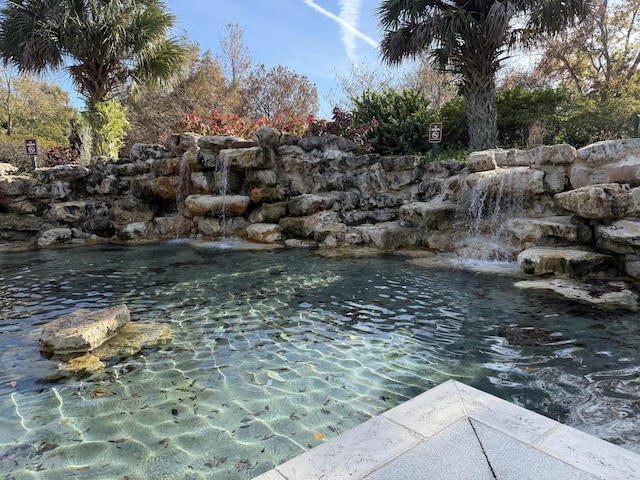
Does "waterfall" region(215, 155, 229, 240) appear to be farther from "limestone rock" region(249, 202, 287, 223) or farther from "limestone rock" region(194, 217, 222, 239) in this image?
"limestone rock" region(249, 202, 287, 223)

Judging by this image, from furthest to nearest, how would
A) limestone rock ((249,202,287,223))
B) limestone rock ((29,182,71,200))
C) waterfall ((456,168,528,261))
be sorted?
1. limestone rock ((29,182,71,200))
2. limestone rock ((249,202,287,223))
3. waterfall ((456,168,528,261))

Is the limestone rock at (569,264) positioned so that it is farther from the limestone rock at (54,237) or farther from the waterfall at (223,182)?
the limestone rock at (54,237)

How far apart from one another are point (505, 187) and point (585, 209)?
161 cm

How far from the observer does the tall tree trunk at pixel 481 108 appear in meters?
11.0

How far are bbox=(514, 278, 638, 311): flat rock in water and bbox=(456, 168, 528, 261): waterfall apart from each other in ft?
5.46

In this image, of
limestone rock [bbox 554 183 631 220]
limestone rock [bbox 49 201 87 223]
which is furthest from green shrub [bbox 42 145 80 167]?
limestone rock [bbox 554 183 631 220]

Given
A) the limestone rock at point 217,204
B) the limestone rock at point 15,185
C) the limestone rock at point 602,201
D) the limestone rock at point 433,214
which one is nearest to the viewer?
the limestone rock at point 602,201

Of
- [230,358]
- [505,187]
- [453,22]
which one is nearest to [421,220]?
[505,187]

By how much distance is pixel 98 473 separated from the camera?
7.36ft

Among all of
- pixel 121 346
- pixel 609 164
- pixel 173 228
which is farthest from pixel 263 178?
pixel 609 164

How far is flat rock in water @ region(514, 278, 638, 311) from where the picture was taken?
16.0 feet

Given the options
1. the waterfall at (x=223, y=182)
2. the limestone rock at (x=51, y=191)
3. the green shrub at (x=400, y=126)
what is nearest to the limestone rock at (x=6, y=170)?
the limestone rock at (x=51, y=191)

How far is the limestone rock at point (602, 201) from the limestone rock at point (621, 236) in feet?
0.59

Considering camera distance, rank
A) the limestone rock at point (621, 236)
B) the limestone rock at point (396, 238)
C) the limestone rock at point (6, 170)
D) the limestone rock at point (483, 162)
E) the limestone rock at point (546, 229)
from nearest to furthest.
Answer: the limestone rock at point (621, 236)
the limestone rock at point (546, 229)
the limestone rock at point (483, 162)
the limestone rock at point (396, 238)
the limestone rock at point (6, 170)
